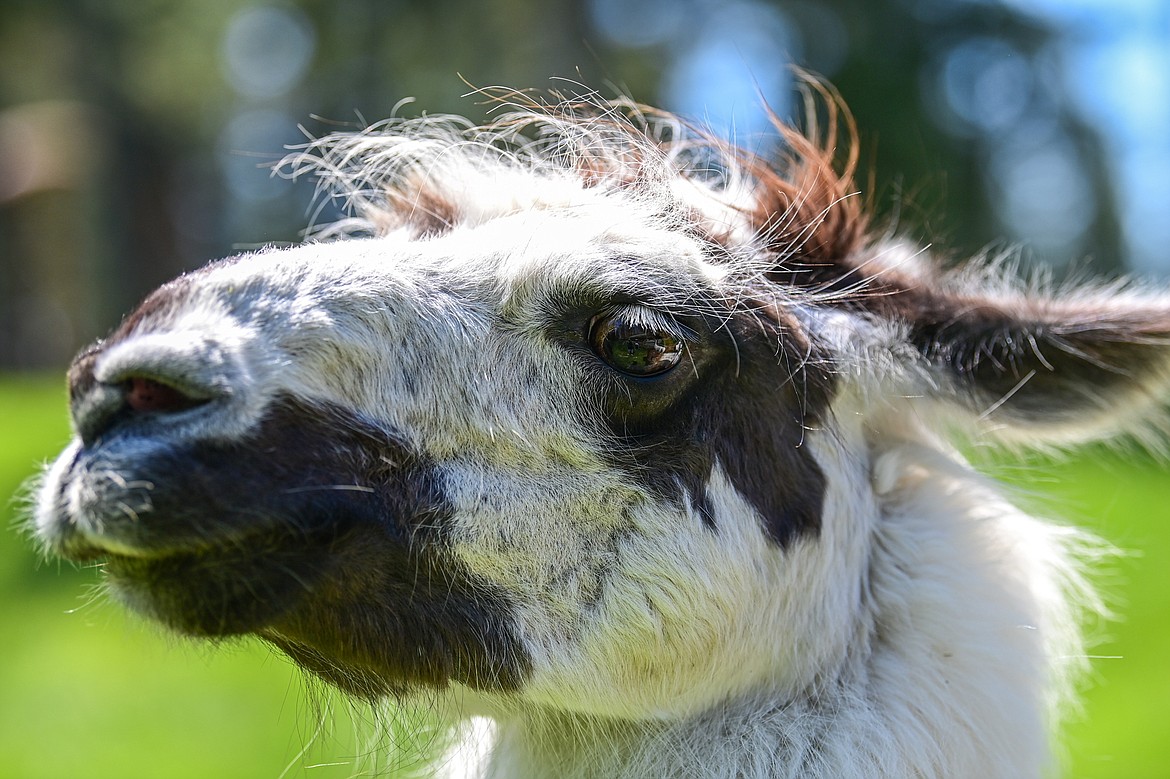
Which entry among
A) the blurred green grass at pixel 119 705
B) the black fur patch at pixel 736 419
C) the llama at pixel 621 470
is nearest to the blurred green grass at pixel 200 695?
the blurred green grass at pixel 119 705

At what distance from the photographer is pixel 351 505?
6.42 feet

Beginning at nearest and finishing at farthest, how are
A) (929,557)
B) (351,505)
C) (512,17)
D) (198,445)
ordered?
(198,445)
(351,505)
(929,557)
(512,17)

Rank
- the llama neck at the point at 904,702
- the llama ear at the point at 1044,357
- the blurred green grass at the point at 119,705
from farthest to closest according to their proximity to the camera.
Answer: the blurred green grass at the point at 119,705
the llama ear at the point at 1044,357
the llama neck at the point at 904,702

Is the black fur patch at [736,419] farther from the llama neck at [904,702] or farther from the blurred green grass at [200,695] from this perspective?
the blurred green grass at [200,695]

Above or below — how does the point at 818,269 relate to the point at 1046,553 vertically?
above

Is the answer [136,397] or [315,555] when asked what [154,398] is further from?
[315,555]

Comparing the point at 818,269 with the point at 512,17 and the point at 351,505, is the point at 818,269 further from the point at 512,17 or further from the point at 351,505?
the point at 512,17

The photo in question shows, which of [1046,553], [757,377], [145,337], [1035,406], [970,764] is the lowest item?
[970,764]

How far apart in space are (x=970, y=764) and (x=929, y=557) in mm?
467

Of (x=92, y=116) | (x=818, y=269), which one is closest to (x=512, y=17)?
(x=92, y=116)

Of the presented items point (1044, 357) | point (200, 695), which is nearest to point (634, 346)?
point (1044, 357)

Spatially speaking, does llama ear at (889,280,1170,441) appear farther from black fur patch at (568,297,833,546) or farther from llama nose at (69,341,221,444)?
llama nose at (69,341,221,444)

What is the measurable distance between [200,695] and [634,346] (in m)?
4.97

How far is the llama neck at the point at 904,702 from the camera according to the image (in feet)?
7.54
